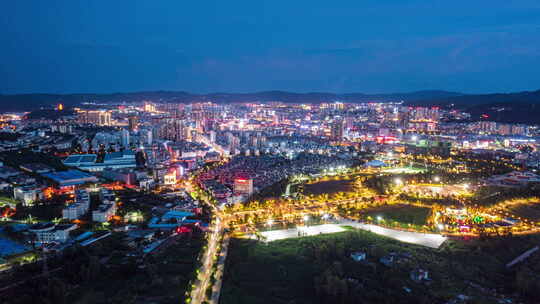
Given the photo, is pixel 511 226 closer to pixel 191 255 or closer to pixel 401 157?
pixel 191 255

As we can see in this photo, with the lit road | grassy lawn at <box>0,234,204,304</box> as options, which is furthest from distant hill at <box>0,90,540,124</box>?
grassy lawn at <box>0,234,204,304</box>

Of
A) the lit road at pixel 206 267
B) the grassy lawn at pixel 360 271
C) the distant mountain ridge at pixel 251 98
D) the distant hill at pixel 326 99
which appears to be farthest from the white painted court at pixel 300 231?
the distant mountain ridge at pixel 251 98

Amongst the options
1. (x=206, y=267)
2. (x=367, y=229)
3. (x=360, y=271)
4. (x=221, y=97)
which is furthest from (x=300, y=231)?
(x=221, y=97)

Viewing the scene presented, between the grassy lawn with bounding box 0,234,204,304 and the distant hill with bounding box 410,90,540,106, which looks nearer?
the grassy lawn with bounding box 0,234,204,304

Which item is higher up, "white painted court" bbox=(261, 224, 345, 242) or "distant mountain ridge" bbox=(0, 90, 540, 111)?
"distant mountain ridge" bbox=(0, 90, 540, 111)

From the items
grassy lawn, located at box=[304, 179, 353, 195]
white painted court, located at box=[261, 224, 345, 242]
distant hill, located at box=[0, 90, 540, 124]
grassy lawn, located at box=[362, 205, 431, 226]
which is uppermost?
distant hill, located at box=[0, 90, 540, 124]

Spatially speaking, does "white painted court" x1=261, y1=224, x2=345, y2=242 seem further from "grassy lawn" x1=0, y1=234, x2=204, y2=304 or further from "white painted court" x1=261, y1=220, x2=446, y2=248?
"grassy lawn" x1=0, y1=234, x2=204, y2=304
